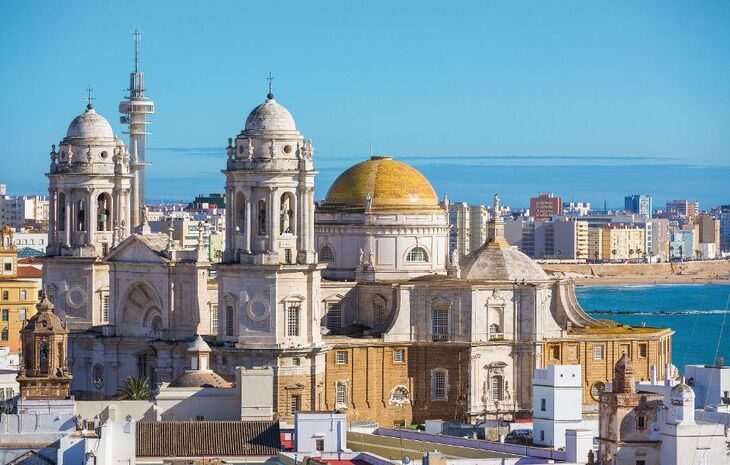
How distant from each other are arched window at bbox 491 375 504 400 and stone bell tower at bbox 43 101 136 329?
1405 cm

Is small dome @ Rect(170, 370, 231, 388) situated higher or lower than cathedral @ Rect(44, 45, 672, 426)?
lower

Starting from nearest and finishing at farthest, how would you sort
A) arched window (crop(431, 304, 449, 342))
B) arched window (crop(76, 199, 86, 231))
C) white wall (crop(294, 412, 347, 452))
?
white wall (crop(294, 412, 347, 452)), arched window (crop(431, 304, 449, 342)), arched window (crop(76, 199, 86, 231))

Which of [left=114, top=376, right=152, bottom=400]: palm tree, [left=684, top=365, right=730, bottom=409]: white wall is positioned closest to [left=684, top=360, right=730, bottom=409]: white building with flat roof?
[left=684, top=365, right=730, bottom=409]: white wall

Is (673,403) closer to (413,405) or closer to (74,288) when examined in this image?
(413,405)

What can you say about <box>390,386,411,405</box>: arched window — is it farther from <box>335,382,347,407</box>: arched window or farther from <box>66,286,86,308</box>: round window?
<box>66,286,86,308</box>: round window

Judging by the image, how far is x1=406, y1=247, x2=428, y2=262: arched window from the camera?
8931 cm

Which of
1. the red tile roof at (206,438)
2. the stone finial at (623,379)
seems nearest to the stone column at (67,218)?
the red tile roof at (206,438)

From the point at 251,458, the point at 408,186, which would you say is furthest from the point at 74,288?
the point at 251,458

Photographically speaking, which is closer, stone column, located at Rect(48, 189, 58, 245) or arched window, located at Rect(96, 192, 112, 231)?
arched window, located at Rect(96, 192, 112, 231)

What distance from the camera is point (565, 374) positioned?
256 ft

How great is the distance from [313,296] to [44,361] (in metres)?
11.5

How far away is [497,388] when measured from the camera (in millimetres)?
85062

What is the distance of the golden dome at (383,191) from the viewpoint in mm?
89000

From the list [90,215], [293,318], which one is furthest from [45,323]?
[90,215]
